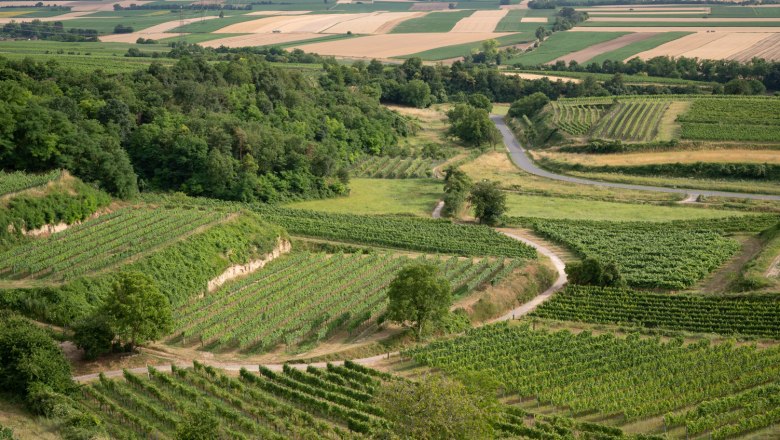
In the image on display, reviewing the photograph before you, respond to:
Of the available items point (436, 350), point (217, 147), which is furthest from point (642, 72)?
point (436, 350)

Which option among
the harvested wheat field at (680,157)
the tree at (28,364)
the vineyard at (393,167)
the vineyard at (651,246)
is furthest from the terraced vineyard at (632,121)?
the tree at (28,364)

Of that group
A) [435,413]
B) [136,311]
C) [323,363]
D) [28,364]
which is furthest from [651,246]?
[28,364]

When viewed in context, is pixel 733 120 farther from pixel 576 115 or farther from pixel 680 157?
pixel 576 115

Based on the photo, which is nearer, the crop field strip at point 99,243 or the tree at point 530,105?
the crop field strip at point 99,243

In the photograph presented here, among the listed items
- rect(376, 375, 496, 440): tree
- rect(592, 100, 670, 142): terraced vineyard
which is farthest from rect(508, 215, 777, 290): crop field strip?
rect(592, 100, 670, 142): terraced vineyard

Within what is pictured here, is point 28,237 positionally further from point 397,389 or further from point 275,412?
point 397,389

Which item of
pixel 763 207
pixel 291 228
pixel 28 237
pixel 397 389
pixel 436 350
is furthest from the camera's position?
pixel 763 207

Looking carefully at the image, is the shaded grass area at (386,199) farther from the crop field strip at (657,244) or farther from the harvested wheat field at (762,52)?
the harvested wheat field at (762,52)
